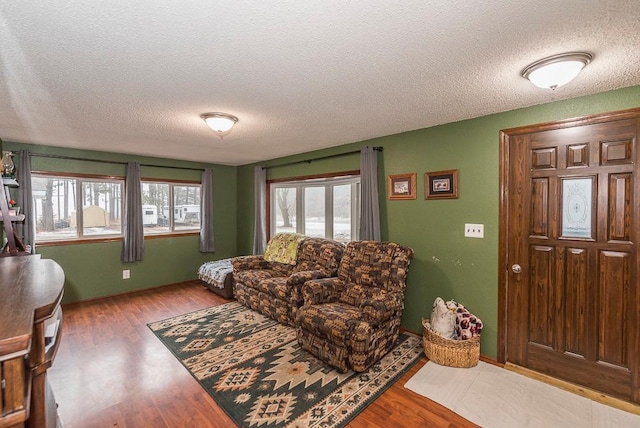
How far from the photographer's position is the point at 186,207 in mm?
5633

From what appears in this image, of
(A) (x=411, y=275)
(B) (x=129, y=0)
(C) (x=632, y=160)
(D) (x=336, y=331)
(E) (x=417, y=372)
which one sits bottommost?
(E) (x=417, y=372)

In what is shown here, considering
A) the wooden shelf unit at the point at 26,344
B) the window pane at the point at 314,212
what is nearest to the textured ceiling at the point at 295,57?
the wooden shelf unit at the point at 26,344

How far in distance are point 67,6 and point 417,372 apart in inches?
132

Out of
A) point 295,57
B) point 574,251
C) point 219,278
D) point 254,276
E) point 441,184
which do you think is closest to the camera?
point 295,57

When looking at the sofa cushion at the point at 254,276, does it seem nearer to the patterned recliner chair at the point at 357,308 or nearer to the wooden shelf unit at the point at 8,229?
the patterned recliner chair at the point at 357,308

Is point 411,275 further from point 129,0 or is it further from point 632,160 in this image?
point 129,0

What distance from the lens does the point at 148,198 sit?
5.14m

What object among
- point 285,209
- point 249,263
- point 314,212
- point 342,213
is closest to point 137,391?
point 249,263

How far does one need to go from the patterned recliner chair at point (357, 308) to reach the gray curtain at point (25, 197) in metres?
3.89

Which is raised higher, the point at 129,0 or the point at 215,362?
the point at 129,0

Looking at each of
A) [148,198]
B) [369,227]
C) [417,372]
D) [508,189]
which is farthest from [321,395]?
[148,198]

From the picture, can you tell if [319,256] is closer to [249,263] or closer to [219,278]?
[249,263]

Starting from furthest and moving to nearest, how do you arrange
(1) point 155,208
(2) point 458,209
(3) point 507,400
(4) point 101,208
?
(1) point 155,208 < (4) point 101,208 < (2) point 458,209 < (3) point 507,400

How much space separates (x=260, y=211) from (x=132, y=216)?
6.82 ft
